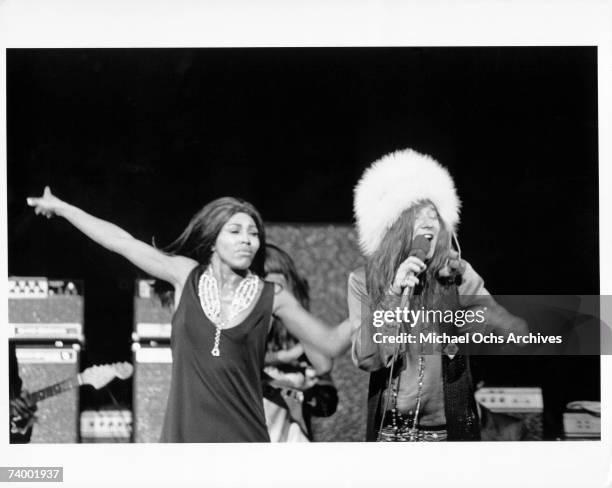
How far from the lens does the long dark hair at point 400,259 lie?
3.51m

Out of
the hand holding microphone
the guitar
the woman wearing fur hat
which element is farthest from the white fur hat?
the guitar

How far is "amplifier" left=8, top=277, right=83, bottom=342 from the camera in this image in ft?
11.5

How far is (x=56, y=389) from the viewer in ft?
11.5

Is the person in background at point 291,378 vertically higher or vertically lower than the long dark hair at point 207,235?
lower

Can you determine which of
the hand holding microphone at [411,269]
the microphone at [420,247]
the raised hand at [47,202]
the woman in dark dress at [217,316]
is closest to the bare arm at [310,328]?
the woman in dark dress at [217,316]

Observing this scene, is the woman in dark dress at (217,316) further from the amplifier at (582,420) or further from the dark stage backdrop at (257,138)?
the amplifier at (582,420)

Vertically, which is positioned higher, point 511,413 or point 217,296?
point 217,296

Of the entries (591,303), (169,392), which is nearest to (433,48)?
(591,303)

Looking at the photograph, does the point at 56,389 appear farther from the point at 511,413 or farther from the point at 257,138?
the point at 511,413

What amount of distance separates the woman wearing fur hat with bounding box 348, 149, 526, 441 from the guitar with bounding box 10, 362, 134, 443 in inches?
30.9

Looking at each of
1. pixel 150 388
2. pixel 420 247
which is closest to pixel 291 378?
pixel 150 388

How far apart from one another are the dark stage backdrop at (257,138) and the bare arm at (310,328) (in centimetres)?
29

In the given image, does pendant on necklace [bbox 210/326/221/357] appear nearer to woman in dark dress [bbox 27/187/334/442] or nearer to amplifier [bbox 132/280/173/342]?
woman in dark dress [bbox 27/187/334/442]

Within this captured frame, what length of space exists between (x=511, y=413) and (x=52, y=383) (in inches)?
60.6
